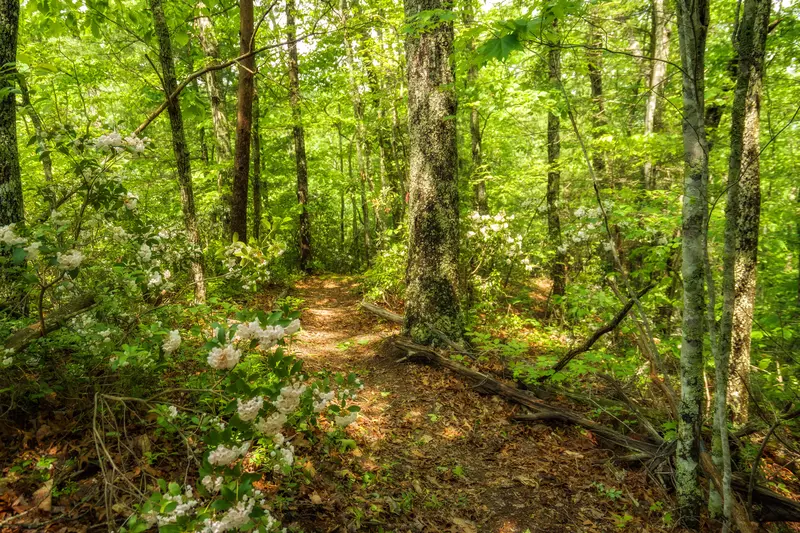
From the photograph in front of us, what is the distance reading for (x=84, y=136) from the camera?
2650 mm

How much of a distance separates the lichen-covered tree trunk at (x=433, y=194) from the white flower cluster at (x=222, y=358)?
155 inches

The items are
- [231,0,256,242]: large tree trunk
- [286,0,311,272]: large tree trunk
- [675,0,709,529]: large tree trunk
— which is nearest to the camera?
[675,0,709,529]: large tree trunk

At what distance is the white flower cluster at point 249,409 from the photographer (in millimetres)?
1809

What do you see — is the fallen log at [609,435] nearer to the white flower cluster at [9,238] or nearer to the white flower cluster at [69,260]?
the white flower cluster at [69,260]

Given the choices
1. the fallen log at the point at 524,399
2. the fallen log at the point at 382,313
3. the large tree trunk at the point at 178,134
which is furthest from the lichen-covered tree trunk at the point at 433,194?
the large tree trunk at the point at 178,134

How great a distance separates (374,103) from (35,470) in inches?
482

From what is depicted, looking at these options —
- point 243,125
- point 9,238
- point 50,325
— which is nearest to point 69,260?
point 9,238

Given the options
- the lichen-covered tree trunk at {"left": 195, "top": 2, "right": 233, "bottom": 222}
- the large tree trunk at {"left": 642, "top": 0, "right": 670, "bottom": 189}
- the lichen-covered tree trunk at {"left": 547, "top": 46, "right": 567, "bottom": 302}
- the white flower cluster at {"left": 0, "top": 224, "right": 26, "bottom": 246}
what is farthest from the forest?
the large tree trunk at {"left": 642, "top": 0, "right": 670, "bottom": 189}

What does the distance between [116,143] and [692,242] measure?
3.93 m

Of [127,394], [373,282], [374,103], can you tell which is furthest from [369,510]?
[374,103]

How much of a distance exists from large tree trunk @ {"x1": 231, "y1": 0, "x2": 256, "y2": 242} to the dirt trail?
4580 mm

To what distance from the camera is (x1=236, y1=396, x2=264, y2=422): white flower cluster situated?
5.93 ft

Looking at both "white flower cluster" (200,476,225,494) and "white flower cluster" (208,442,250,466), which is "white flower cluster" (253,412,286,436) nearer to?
"white flower cluster" (208,442,250,466)

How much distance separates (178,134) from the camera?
5.58 meters
